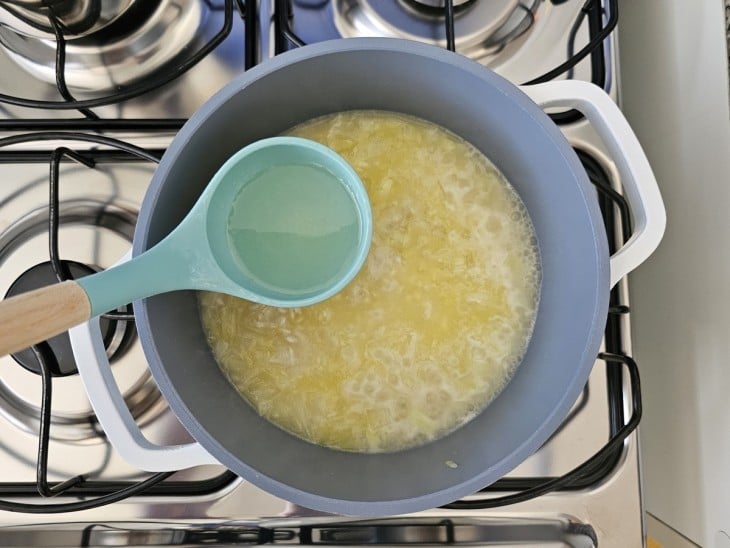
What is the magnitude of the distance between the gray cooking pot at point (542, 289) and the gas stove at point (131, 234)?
8cm

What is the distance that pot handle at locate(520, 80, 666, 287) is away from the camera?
51 cm

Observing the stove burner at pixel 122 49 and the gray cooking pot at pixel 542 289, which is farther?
the stove burner at pixel 122 49

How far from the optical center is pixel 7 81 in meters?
0.65

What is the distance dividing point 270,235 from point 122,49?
0.27 m

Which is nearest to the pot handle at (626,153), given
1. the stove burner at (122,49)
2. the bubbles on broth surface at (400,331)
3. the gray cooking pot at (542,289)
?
the gray cooking pot at (542,289)

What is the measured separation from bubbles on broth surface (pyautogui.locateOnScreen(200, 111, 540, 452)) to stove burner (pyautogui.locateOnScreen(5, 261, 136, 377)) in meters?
0.09

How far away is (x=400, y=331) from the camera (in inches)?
23.7

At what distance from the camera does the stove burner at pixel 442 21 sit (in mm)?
646

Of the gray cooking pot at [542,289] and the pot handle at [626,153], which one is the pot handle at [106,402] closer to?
the gray cooking pot at [542,289]

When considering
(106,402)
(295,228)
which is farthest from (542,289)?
(106,402)

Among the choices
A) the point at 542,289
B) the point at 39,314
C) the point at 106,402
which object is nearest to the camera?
the point at 39,314

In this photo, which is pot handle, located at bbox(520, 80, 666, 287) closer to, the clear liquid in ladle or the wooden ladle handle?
the clear liquid in ladle

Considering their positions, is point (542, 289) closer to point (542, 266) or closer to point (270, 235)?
point (542, 266)

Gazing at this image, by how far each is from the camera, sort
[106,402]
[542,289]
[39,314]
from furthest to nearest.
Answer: [542,289], [106,402], [39,314]
